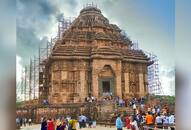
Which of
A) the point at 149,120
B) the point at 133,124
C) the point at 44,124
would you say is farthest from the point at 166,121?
the point at 44,124

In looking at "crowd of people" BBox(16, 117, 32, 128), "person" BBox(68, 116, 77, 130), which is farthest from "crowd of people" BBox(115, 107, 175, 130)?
"crowd of people" BBox(16, 117, 32, 128)

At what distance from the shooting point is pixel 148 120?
19.3 feet

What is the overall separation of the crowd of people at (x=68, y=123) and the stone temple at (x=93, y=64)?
0.29 m

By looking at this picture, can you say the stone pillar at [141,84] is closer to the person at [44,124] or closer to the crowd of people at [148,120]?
the crowd of people at [148,120]

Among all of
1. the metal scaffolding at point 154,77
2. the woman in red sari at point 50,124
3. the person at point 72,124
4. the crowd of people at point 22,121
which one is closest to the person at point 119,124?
the person at point 72,124

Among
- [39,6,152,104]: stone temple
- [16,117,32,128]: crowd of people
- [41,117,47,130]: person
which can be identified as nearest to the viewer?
[16,117,32,128]: crowd of people

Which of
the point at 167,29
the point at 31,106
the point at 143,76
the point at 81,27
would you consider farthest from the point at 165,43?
the point at 31,106

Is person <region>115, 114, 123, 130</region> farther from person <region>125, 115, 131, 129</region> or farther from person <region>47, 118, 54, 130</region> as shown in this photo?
person <region>47, 118, 54, 130</region>

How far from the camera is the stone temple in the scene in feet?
19.6

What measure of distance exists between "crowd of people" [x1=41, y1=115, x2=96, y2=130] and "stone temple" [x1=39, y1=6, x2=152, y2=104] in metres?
0.29

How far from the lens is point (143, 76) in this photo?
6.15 m

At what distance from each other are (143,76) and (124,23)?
840 mm

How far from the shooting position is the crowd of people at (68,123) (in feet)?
18.7
